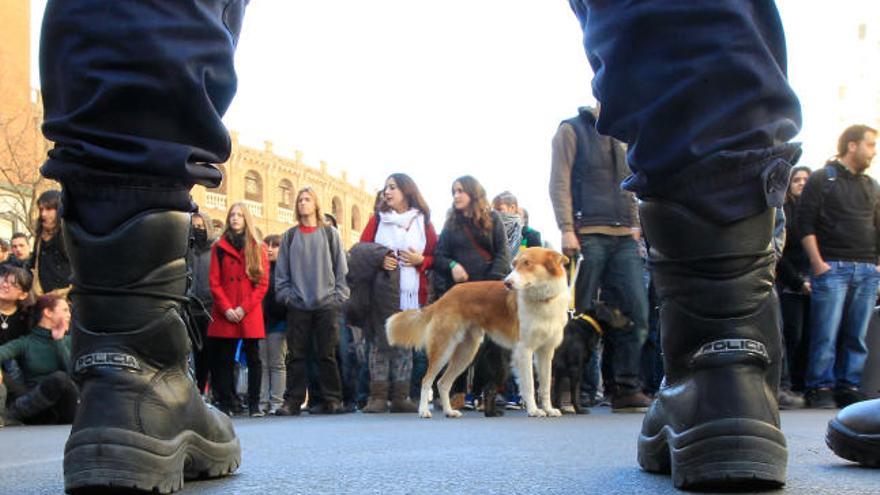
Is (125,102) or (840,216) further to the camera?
(840,216)

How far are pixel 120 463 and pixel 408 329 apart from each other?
6.77 meters

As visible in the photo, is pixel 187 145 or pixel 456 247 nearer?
pixel 187 145

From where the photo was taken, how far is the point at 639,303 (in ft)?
24.4

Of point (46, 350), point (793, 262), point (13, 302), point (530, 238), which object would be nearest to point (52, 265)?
point (13, 302)

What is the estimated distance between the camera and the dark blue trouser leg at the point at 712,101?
1.62 meters

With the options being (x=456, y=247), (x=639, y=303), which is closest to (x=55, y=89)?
(x=639, y=303)

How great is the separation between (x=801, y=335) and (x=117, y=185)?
8.03m

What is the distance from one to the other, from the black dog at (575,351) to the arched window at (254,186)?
167ft

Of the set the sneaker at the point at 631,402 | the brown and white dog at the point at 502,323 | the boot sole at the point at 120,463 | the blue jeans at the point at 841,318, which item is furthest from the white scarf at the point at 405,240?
the boot sole at the point at 120,463

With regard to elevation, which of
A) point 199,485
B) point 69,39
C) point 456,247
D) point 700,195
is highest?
point 456,247

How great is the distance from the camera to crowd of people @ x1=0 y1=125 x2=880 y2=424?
7.47 m

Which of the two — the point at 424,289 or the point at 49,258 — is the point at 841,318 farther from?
the point at 49,258

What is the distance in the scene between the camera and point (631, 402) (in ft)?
23.5

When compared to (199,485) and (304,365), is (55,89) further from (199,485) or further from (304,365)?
(304,365)
